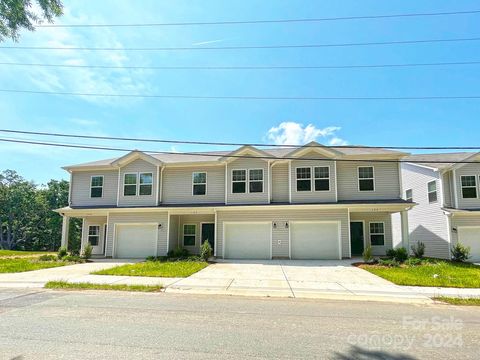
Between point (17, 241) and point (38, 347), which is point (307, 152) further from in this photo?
point (17, 241)

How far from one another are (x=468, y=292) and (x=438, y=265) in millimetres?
5804

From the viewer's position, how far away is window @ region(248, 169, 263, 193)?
19188 mm

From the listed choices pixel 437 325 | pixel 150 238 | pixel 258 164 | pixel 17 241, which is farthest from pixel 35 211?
pixel 437 325

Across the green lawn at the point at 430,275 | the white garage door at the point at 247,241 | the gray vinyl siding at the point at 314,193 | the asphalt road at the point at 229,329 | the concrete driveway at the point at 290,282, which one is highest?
the gray vinyl siding at the point at 314,193

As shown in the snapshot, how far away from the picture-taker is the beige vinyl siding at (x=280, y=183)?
19188 millimetres

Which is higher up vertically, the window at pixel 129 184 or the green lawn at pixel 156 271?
the window at pixel 129 184

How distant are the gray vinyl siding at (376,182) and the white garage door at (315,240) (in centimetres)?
222

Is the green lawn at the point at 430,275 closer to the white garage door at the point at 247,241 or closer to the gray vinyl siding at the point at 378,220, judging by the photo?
the gray vinyl siding at the point at 378,220

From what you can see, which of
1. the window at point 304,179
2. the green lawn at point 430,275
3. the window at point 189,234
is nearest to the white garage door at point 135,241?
the window at point 189,234

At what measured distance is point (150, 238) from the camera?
63.8 feet

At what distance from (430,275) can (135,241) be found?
15625 mm

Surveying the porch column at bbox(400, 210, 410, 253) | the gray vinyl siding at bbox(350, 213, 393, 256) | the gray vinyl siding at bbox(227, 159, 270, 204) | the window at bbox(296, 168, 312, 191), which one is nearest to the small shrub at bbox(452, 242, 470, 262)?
the porch column at bbox(400, 210, 410, 253)

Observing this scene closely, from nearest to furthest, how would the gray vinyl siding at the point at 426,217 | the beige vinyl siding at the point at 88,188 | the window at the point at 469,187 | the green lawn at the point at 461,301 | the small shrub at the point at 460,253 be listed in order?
the green lawn at the point at 461,301 < the small shrub at the point at 460,253 < the window at the point at 469,187 < the gray vinyl siding at the point at 426,217 < the beige vinyl siding at the point at 88,188

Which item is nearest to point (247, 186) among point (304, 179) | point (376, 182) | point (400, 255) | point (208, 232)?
point (304, 179)
